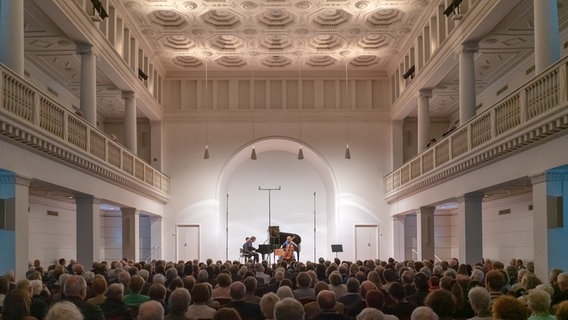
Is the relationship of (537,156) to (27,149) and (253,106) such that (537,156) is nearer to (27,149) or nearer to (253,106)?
(27,149)

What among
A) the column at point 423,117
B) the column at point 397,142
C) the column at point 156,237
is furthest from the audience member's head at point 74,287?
the column at point 397,142

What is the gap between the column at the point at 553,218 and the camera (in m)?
14.0

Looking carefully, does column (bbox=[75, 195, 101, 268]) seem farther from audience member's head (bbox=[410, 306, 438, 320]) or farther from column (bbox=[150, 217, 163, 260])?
audience member's head (bbox=[410, 306, 438, 320])

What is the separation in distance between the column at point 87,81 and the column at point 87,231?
2295 millimetres

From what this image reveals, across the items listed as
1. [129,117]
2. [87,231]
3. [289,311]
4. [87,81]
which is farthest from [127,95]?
[289,311]

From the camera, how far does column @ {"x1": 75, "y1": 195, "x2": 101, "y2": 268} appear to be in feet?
63.1

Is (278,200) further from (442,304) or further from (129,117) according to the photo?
(442,304)

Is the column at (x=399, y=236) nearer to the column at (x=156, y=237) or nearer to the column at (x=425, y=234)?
the column at (x=425, y=234)

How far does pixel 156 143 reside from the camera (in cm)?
3136

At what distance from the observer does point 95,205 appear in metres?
19.9

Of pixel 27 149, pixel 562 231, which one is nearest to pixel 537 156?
pixel 562 231

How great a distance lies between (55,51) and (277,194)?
744 inches

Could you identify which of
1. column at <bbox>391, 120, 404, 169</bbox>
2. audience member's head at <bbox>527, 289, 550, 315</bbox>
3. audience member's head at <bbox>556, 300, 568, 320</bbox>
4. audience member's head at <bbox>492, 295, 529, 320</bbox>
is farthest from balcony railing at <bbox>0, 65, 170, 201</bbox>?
column at <bbox>391, 120, 404, 169</bbox>

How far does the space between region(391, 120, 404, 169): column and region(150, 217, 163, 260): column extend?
10.9 meters
